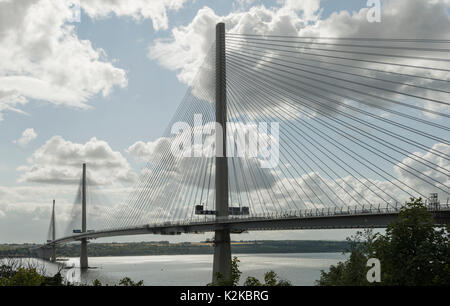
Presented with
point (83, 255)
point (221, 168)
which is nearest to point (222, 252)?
point (221, 168)

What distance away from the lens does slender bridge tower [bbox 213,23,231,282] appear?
46.2 m

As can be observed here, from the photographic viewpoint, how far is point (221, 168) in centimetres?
4678

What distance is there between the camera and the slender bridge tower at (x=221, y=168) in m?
46.2

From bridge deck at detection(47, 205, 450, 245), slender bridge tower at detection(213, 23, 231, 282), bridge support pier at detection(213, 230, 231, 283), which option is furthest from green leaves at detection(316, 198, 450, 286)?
bridge support pier at detection(213, 230, 231, 283)

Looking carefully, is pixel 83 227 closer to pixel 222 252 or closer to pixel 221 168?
pixel 222 252

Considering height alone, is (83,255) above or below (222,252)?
above

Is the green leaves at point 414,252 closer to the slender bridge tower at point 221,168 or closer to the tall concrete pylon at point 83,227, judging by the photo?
the slender bridge tower at point 221,168

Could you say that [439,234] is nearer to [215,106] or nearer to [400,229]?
[400,229]

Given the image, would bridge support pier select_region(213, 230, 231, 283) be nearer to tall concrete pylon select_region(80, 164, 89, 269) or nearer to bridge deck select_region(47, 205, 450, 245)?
bridge deck select_region(47, 205, 450, 245)

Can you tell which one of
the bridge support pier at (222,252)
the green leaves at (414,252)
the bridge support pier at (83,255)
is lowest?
the green leaves at (414,252)

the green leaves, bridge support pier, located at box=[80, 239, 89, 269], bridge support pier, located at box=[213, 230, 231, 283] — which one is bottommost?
the green leaves

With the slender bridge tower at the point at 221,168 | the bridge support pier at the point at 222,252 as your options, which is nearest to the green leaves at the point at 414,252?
the slender bridge tower at the point at 221,168
